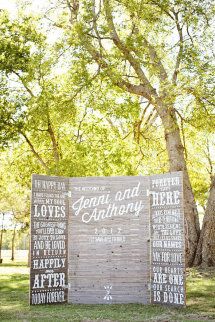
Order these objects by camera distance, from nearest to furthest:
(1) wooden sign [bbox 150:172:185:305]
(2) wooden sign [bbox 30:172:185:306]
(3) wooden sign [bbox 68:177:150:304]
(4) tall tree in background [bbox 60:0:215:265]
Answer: (1) wooden sign [bbox 150:172:185:305], (2) wooden sign [bbox 30:172:185:306], (3) wooden sign [bbox 68:177:150:304], (4) tall tree in background [bbox 60:0:215:265]

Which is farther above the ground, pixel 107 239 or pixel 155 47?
pixel 155 47

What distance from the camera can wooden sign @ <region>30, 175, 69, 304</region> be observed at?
38.5ft

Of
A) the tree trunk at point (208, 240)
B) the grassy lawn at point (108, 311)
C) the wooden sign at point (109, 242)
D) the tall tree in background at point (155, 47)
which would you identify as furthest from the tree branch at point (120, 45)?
the grassy lawn at point (108, 311)

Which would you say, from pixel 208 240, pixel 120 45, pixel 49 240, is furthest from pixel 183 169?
pixel 49 240

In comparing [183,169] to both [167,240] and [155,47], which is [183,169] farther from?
[167,240]

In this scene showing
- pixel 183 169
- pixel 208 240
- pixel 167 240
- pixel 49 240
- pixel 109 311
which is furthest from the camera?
pixel 183 169

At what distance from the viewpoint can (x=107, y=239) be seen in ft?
38.8

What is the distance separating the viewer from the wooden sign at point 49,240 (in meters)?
11.8

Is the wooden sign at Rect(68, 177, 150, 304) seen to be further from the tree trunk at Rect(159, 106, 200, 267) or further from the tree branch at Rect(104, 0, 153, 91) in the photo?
the tree branch at Rect(104, 0, 153, 91)

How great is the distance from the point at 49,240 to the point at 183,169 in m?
9.54

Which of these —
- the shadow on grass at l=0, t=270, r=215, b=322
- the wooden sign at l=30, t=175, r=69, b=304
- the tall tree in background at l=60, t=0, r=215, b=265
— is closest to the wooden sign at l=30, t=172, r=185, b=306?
the wooden sign at l=30, t=175, r=69, b=304

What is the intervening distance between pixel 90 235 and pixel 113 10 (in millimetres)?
11190

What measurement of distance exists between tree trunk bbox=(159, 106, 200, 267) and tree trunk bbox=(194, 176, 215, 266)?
1.19 feet

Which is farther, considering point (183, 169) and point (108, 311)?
point (183, 169)
